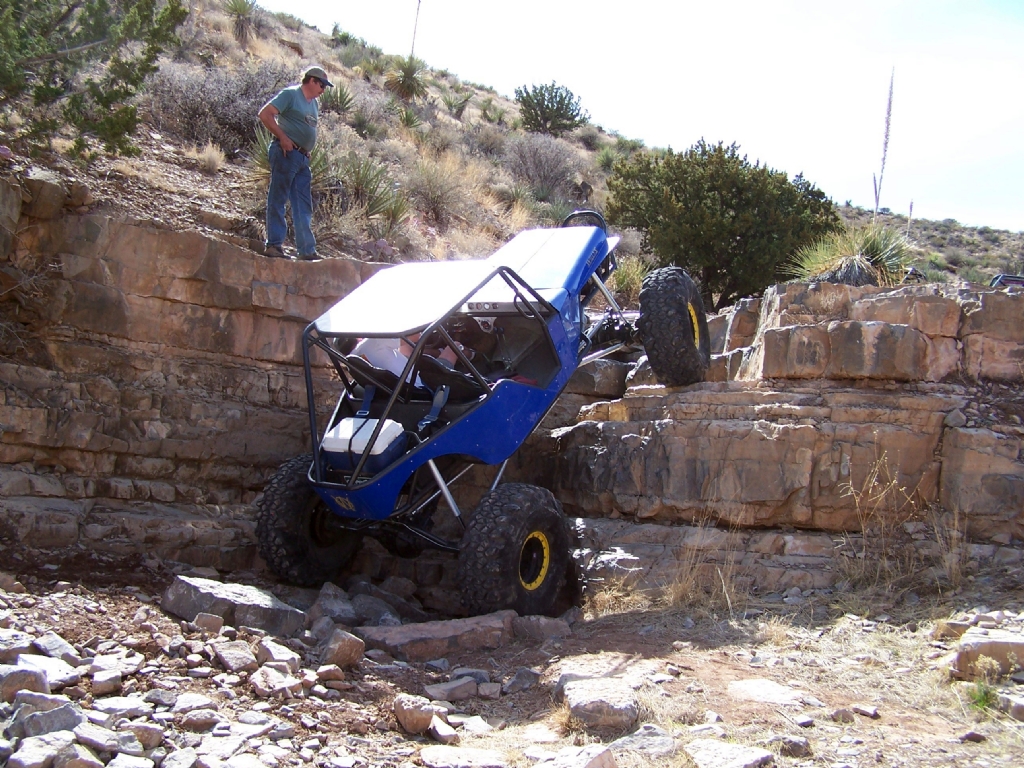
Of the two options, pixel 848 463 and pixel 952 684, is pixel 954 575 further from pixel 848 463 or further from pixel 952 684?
pixel 952 684

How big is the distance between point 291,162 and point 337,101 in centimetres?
1048

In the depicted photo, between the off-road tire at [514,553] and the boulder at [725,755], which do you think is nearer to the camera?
the boulder at [725,755]

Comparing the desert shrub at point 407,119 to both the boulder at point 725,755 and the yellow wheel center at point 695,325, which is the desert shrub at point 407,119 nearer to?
the yellow wheel center at point 695,325

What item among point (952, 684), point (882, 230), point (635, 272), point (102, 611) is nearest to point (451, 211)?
point (635, 272)

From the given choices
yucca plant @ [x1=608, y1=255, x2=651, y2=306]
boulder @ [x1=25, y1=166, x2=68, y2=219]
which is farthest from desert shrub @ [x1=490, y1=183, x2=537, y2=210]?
boulder @ [x1=25, y1=166, x2=68, y2=219]

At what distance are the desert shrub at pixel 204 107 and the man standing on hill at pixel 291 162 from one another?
3.90m

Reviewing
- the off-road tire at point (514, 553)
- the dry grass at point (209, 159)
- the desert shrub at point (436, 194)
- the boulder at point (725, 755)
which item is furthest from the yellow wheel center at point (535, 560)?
the desert shrub at point (436, 194)

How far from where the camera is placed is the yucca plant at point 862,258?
995 centimetres

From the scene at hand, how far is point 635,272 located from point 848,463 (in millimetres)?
8423

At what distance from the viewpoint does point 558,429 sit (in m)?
7.97

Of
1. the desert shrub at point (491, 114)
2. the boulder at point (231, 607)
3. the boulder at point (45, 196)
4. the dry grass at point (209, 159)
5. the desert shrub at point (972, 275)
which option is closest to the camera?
the boulder at point (231, 607)

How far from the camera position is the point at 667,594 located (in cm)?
600

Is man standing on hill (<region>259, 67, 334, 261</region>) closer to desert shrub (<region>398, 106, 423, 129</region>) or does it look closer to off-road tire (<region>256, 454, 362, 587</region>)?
off-road tire (<region>256, 454, 362, 587</region>)

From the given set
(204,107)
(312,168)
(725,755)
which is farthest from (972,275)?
(725,755)
